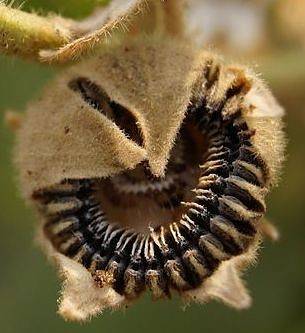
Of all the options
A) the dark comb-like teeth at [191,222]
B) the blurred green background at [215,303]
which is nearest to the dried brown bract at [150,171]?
the dark comb-like teeth at [191,222]

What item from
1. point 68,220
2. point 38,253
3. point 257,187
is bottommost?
point 38,253

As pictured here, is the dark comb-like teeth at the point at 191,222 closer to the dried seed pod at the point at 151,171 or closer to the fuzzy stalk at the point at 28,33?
the dried seed pod at the point at 151,171

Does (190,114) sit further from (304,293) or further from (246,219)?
(304,293)

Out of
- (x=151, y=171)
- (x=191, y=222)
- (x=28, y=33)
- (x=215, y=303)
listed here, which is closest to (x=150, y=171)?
Answer: (x=151, y=171)

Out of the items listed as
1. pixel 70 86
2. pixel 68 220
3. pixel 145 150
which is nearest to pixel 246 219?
pixel 145 150

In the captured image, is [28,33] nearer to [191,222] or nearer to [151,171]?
[151,171]

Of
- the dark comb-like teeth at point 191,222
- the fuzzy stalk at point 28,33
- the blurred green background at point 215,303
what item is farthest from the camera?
the blurred green background at point 215,303
